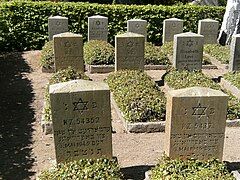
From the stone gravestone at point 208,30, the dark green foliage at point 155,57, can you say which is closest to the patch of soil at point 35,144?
the dark green foliage at point 155,57

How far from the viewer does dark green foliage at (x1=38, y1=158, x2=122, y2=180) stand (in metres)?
5.81

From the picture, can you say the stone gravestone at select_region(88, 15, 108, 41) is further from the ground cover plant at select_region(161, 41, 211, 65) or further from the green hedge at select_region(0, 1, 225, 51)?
the ground cover plant at select_region(161, 41, 211, 65)

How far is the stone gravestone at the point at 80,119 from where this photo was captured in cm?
593

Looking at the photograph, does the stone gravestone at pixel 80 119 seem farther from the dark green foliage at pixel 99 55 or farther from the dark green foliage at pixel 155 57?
the dark green foliage at pixel 155 57

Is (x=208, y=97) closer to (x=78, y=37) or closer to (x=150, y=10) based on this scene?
(x=78, y=37)

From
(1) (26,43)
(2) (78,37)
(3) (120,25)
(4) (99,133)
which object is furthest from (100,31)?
(4) (99,133)

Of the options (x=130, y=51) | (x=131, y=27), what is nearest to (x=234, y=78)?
(x=130, y=51)

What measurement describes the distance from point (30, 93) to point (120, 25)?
8.23 metres

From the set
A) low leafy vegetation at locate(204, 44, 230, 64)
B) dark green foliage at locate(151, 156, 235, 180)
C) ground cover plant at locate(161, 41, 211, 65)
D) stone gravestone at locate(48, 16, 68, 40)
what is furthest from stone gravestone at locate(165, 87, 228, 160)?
stone gravestone at locate(48, 16, 68, 40)

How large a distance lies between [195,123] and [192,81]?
4.64m

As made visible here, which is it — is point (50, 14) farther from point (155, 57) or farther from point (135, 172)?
point (135, 172)

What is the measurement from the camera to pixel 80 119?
6.08 m

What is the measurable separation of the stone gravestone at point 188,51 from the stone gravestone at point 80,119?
611cm

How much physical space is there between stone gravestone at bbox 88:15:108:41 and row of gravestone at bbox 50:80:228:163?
397 inches
